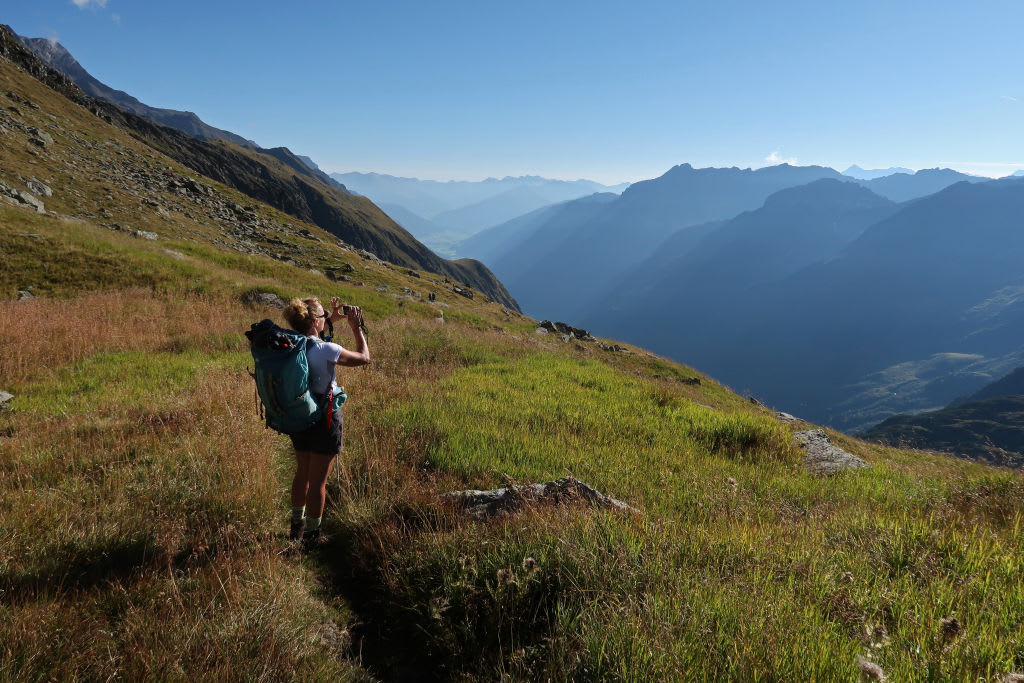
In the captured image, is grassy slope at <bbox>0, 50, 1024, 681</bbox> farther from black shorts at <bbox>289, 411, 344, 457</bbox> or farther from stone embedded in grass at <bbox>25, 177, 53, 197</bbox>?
stone embedded in grass at <bbox>25, 177, 53, 197</bbox>

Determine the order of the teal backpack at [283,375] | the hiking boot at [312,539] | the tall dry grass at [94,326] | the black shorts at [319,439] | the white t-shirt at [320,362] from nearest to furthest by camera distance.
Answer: the teal backpack at [283,375]
the white t-shirt at [320,362]
the black shorts at [319,439]
the hiking boot at [312,539]
the tall dry grass at [94,326]

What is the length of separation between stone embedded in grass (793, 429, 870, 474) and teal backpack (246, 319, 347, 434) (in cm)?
722

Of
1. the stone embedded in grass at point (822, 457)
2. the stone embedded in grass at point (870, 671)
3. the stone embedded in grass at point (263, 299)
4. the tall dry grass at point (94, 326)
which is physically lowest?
the tall dry grass at point (94, 326)

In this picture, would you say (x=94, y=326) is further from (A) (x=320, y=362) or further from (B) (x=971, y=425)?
(B) (x=971, y=425)

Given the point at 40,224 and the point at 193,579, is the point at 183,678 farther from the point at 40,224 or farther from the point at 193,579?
the point at 40,224

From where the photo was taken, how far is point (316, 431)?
158 inches

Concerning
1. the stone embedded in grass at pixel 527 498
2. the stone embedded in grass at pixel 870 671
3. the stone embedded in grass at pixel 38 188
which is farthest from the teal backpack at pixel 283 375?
the stone embedded in grass at pixel 38 188

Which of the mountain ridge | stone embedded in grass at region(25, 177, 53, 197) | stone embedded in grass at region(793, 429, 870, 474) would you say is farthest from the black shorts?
the mountain ridge

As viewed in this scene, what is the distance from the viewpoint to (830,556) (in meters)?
3.15

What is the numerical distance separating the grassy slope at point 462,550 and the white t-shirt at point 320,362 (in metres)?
1.36

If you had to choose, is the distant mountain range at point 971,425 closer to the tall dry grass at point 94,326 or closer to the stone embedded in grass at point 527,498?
the stone embedded in grass at point 527,498

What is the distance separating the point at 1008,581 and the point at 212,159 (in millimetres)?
144561

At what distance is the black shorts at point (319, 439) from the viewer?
4012 mm

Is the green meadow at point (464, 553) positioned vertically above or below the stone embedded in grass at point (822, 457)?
below
